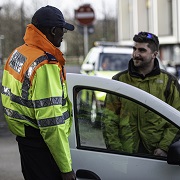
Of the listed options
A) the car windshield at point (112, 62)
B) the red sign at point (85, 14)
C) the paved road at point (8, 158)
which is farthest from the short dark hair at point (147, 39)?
the red sign at point (85, 14)

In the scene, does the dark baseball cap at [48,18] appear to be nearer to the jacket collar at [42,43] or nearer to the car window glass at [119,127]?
the jacket collar at [42,43]

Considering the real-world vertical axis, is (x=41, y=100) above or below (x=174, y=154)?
above

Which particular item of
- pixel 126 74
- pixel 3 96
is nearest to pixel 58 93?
pixel 3 96

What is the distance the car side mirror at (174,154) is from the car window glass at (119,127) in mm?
205

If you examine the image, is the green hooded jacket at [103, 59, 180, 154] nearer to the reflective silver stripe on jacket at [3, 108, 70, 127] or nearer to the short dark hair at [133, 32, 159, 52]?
the reflective silver stripe on jacket at [3, 108, 70, 127]

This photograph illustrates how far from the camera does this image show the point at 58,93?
2900 mm

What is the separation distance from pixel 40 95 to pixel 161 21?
3525 cm

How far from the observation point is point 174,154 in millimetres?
3201

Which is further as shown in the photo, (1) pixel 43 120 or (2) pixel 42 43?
(2) pixel 42 43

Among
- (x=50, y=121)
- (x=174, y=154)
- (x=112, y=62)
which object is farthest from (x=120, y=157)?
(x=112, y=62)

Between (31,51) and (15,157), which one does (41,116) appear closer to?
(31,51)

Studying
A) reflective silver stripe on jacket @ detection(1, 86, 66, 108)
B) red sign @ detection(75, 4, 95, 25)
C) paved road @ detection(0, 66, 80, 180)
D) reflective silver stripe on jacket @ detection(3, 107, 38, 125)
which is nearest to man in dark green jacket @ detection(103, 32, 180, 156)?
reflective silver stripe on jacket @ detection(1, 86, 66, 108)

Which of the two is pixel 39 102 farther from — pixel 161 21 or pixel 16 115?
pixel 161 21

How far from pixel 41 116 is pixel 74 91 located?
72cm
